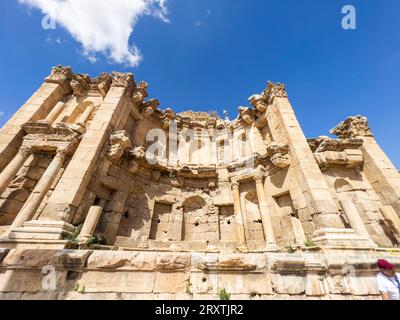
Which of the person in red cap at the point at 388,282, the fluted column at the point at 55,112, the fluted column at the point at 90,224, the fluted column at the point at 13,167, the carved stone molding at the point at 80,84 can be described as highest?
the carved stone molding at the point at 80,84

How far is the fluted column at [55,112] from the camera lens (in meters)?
8.88

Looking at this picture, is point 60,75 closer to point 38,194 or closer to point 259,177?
point 38,194

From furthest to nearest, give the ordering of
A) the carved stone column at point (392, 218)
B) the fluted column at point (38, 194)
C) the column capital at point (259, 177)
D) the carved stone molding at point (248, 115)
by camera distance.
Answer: the carved stone molding at point (248, 115), the column capital at point (259, 177), the carved stone column at point (392, 218), the fluted column at point (38, 194)

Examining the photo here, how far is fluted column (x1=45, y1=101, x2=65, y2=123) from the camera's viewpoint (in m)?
8.88

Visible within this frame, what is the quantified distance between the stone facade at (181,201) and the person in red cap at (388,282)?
1.24ft

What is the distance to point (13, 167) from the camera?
6812 millimetres

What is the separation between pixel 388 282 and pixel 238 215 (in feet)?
20.4

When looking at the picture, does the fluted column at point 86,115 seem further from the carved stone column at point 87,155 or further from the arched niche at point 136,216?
the arched niche at point 136,216

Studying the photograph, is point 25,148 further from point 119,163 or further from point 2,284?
point 2,284

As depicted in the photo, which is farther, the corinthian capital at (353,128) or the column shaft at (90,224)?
the corinthian capital at (353,128)

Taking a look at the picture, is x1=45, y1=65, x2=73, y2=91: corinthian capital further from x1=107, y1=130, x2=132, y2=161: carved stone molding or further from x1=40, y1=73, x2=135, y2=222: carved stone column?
x1=107, y1=130, x2=132, y2=161: carved stone molding

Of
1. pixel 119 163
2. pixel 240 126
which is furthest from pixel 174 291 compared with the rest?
pixel 240 126

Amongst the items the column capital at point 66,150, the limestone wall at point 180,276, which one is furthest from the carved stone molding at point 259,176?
the column capital at point 66,150
